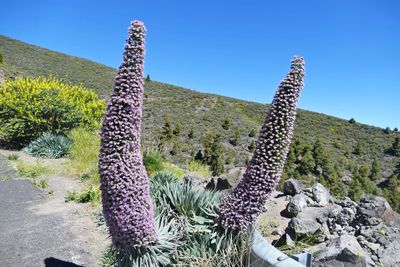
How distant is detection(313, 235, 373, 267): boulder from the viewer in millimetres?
3606

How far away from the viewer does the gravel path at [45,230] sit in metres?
4.67

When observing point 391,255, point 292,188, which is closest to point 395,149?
point 292,188

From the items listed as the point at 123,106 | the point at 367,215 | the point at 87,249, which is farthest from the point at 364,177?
the point at 123,106

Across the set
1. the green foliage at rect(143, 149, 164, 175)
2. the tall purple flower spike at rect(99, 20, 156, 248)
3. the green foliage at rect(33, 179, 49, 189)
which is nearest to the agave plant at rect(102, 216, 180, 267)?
the tall purple flower spike at rect(99, 20, 156, 248)

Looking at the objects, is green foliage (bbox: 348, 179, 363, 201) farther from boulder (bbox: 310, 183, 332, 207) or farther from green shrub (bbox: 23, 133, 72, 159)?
green shrub (bbox: 23, 133, 72, 159)

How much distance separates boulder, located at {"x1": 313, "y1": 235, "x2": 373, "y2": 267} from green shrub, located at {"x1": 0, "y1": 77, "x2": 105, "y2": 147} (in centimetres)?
1113

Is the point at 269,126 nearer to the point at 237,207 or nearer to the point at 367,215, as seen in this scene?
the point at 237,207

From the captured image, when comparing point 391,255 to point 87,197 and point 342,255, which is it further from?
point 87,197

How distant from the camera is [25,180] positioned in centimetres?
867

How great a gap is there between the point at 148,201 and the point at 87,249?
2.49 metres

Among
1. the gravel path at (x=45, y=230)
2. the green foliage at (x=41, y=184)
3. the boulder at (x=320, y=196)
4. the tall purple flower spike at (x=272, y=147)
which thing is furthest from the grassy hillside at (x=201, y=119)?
the tall purple flower spike at (x=272, y=147)

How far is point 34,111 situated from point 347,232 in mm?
10994

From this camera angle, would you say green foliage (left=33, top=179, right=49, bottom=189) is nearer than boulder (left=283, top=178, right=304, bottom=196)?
No

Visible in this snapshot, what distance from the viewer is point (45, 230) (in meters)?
5.64
